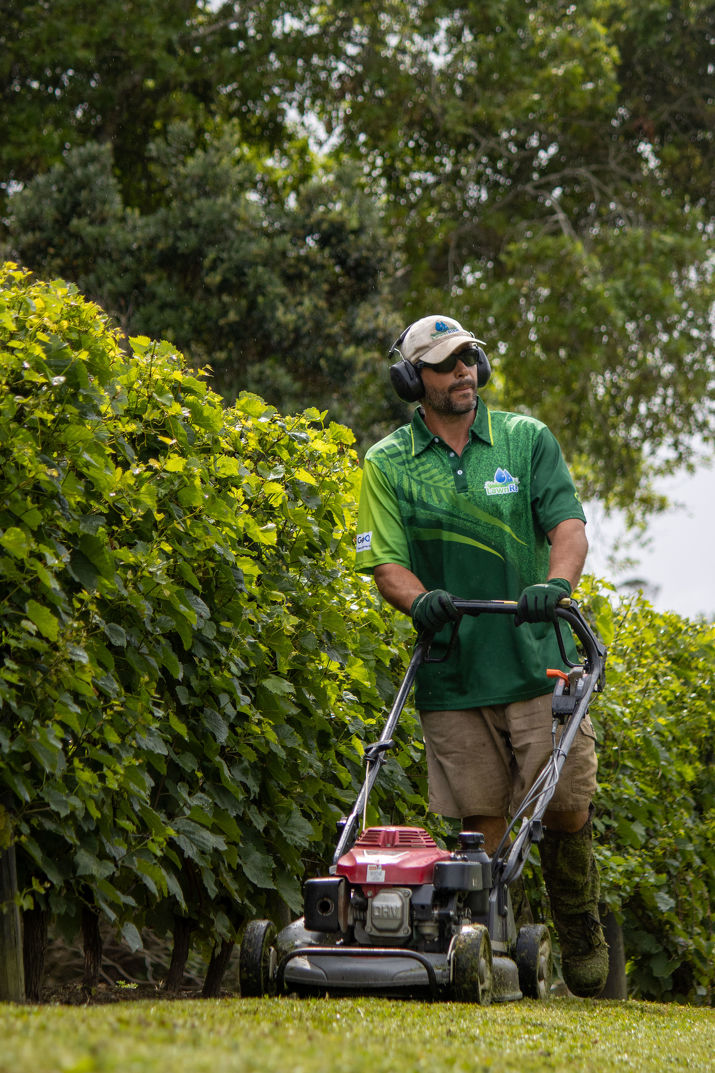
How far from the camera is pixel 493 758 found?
4.70m

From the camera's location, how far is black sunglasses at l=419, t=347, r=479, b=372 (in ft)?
15.5

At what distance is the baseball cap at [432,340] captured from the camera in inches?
185

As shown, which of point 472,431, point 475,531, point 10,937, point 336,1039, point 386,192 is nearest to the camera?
point 336,1039

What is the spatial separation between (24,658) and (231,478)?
1285mm

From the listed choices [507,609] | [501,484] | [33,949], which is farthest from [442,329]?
[33,949]

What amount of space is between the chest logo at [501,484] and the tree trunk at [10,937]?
6.69ft

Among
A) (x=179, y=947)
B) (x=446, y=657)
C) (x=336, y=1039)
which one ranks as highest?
(x=446, y=657)

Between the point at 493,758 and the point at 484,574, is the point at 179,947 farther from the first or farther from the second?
the point at 484,574

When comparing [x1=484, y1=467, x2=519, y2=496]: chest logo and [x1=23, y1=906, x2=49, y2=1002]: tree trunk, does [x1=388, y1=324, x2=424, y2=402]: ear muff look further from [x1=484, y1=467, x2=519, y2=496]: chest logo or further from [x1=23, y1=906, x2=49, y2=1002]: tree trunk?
[x1=23, y1=906, x2=49, y2=1002]: tree trunk

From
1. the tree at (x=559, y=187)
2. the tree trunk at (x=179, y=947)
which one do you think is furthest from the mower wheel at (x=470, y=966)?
the tree at (x=559, y=187)

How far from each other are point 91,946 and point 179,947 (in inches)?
19.9

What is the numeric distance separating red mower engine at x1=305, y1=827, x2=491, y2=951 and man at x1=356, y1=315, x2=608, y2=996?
2.72ft

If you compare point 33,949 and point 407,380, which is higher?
point 407,380

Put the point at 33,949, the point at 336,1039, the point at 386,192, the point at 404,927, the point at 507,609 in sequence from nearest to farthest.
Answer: the point at 336,1039, the point at 404,927, the point at 33,949, the point at 507,609, the point at 386,192
